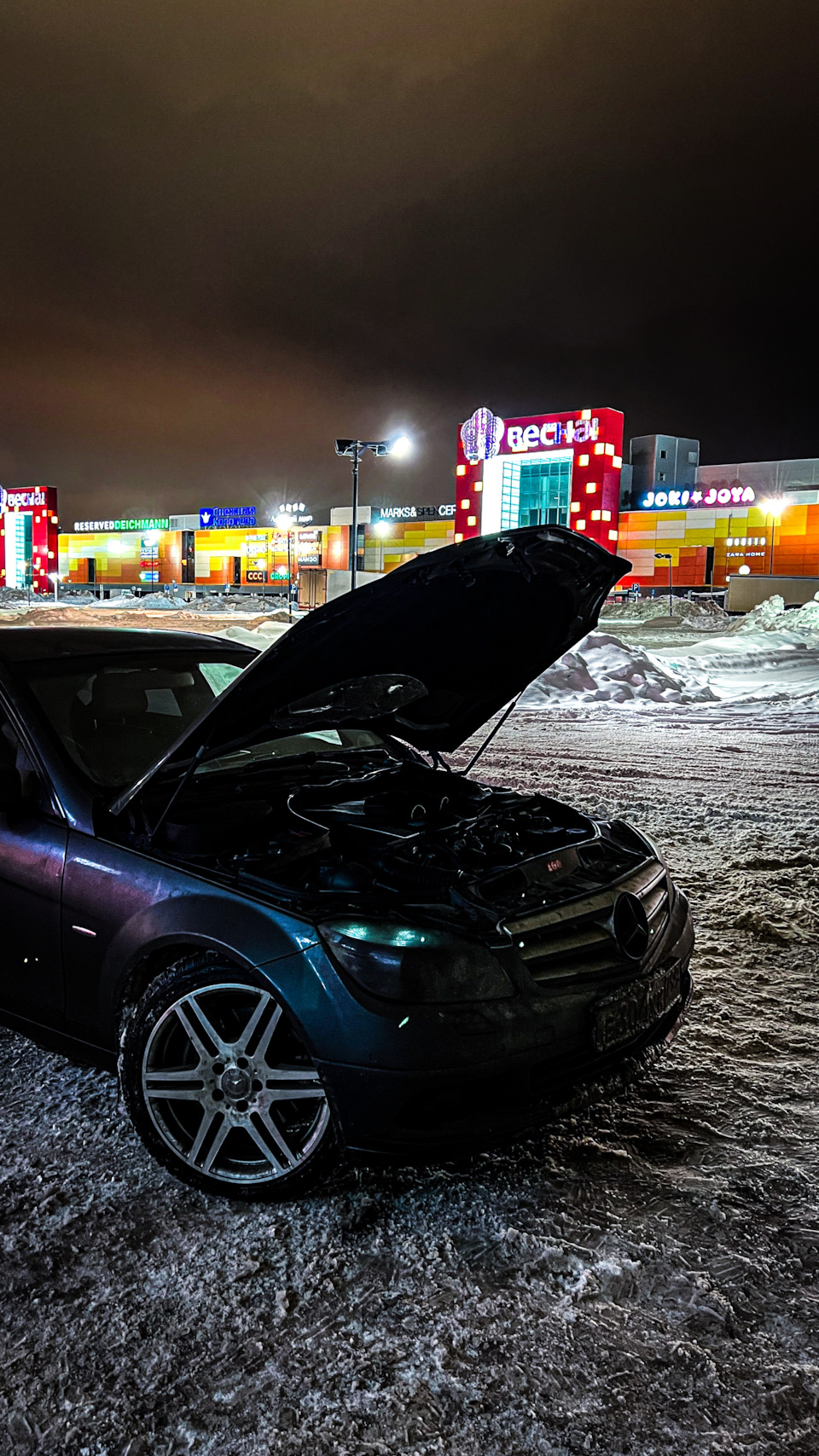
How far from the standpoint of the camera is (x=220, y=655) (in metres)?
4.14

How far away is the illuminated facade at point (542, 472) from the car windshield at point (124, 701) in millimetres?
59215

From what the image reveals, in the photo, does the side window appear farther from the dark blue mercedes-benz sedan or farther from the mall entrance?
the mall entrance

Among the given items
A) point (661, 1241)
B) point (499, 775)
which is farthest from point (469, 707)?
point (499, 775)

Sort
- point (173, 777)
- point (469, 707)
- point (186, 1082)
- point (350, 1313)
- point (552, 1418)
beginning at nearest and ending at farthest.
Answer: point (552, 1418) < point (350, 1313) < point (186, 1082) < point (173, 777) < point (469, 707)

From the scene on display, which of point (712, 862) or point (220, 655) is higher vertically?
point (220, 655)

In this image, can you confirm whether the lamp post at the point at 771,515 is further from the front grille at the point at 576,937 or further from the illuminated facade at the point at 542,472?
the front grille at the point at 576,937

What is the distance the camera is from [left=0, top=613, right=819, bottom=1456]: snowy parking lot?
1.85m

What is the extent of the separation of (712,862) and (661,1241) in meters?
3.65

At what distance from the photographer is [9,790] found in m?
2.90

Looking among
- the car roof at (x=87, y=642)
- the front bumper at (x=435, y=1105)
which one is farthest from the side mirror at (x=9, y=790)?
the front bumper at (x=435, y=1105)

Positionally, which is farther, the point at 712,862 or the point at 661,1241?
the point at 712,862

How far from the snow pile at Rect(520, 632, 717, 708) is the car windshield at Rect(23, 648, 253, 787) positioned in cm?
1022

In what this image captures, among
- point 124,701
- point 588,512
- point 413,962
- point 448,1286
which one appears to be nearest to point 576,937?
point 413,962

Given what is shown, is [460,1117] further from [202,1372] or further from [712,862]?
[712,862]
